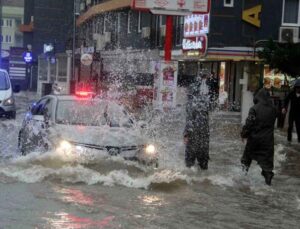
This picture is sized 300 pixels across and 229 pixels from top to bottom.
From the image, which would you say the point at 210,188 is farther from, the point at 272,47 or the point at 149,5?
the point at 272,47

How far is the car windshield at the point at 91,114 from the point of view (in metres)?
11.7

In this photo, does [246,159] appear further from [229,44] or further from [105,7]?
[105,7]

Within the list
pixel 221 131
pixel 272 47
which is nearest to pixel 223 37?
pixel 272 47

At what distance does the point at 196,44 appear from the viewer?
95.7ft

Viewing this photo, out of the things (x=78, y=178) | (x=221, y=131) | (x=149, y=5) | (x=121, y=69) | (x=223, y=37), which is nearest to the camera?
(x=78, y=178)

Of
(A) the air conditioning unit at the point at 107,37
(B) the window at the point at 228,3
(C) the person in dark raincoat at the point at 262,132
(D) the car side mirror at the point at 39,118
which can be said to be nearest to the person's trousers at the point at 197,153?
(C) the person in dark raincoat at the point at 262,132

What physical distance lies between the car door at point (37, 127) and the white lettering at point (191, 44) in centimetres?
1602

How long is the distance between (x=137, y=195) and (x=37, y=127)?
3113 mm

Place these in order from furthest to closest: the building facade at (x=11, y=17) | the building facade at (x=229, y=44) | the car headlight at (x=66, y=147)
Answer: the building facade at (x=11, y=17) < the building facade at (x=229, y=44) < the car headlight at (x=66, y=147)

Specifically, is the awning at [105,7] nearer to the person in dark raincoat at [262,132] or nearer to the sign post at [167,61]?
the sign post at [167,61]

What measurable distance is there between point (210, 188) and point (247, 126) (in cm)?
122

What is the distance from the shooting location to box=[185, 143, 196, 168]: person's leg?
40.2ft

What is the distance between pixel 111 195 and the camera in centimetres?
938

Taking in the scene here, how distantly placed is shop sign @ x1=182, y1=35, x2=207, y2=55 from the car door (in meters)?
15.6
